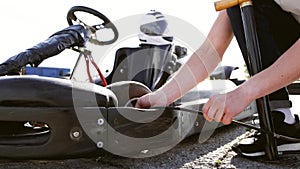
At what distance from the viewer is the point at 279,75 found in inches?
31.7

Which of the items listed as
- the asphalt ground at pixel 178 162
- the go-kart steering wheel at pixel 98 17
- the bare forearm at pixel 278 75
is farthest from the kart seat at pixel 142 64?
the bare forearm at pixel 278 75

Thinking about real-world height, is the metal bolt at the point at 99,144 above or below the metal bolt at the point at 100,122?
below

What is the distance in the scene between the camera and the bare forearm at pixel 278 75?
2.61 ft

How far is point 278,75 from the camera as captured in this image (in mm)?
805

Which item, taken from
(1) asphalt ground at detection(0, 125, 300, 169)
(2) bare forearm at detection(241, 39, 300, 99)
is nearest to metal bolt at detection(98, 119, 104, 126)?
(1) asphalt ground at detection(0, 125, 300, 169)

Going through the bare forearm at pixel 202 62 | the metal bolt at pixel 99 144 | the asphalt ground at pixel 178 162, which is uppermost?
the bare forearm at pixel 202 62

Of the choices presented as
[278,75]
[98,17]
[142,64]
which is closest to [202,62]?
[278,75]

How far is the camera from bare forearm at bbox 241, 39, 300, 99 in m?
0.79

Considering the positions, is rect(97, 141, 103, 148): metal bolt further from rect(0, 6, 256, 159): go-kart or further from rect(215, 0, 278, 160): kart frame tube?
rect(215, 0, 278, 160): kart frame tube

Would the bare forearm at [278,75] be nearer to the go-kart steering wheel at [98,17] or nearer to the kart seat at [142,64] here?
the kart seat at [142,64]

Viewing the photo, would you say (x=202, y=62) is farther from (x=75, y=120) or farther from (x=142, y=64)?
(x=142, y=64)

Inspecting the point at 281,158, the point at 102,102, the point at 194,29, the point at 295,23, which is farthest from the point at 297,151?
the point at 194,29

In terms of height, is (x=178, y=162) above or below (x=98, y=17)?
below

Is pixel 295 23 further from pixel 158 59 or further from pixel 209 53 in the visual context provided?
pixel 158 59
